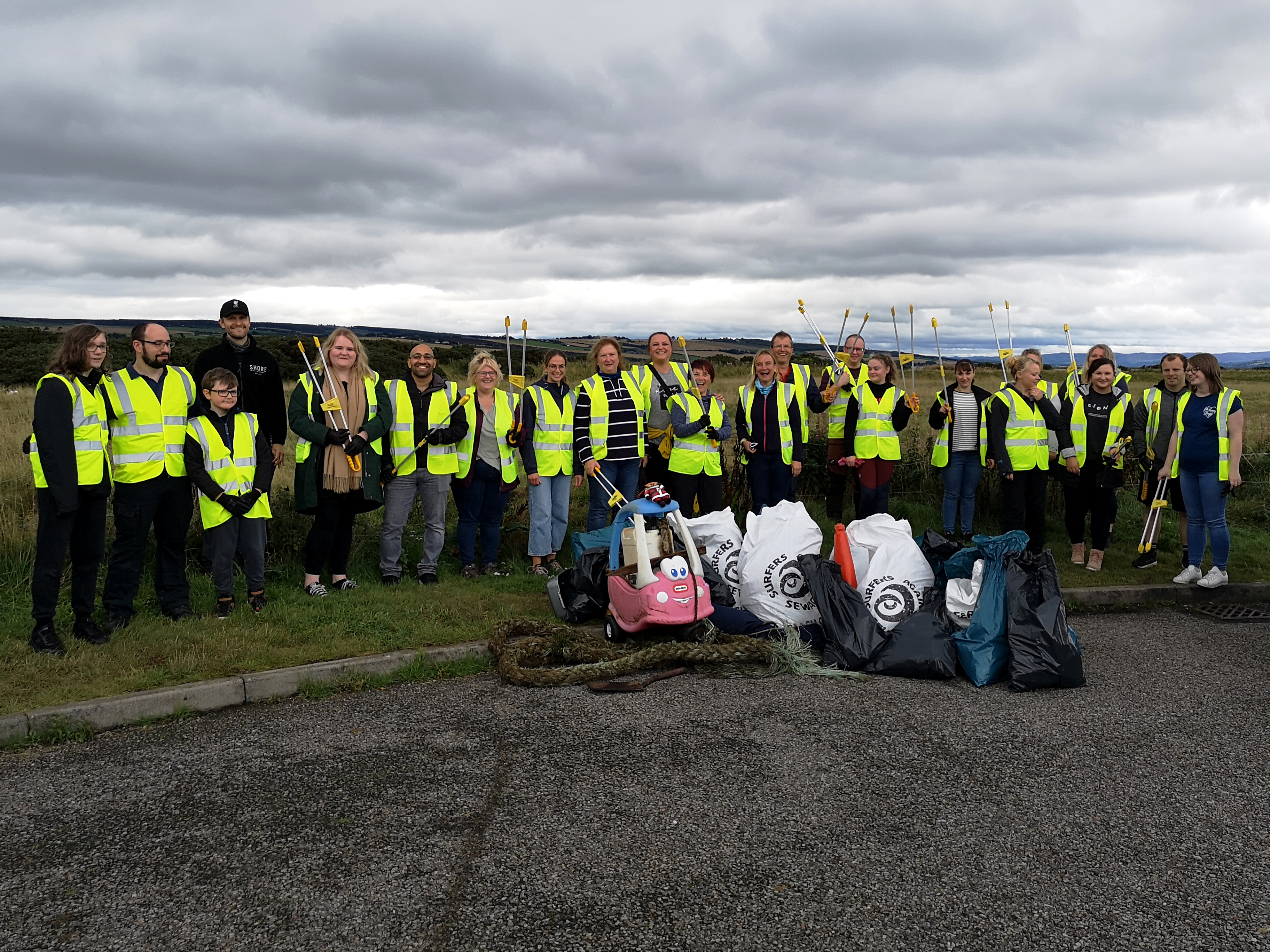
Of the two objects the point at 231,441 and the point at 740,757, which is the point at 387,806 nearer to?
the point at 740,757

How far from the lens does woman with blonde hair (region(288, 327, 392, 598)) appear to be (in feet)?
22.5

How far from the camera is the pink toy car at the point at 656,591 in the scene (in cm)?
575

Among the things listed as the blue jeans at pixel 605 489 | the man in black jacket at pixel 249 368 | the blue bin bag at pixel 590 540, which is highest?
the man in black jacket at pixel 249 368

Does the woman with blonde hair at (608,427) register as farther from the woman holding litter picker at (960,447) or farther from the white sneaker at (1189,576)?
the white sneaker at (1189,576)

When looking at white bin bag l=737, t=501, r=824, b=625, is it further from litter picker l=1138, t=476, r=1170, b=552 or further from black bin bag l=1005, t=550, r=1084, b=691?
litter picker l=1138, t=476, r=1170, b=552

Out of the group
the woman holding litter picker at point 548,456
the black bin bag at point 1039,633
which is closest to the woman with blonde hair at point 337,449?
the woman holding litter picker at point 548,456

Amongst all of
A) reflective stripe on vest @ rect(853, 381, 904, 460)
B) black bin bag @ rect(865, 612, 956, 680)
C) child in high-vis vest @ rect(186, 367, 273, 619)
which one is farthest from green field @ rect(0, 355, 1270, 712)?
black bin bag @ rect(865, 612, 956, 680)

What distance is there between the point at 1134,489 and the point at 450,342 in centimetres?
839

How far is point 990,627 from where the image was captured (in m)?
5.54

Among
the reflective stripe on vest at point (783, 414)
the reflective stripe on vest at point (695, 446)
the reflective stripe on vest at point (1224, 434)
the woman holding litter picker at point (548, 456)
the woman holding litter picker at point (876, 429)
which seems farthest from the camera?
the woman holding litter picker at point (876, 429)

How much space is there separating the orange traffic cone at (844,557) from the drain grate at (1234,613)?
3105mm

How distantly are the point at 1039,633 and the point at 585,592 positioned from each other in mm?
2888

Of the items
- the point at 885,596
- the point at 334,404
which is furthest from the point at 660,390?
the point at 885,596

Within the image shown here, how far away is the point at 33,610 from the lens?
550 centimetres
